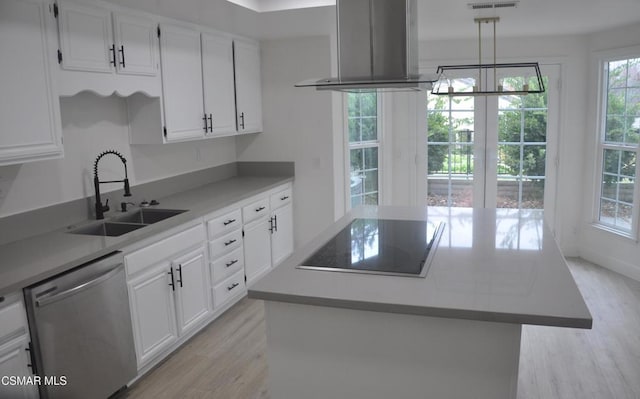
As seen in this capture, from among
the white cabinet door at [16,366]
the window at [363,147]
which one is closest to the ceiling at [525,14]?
the window at [363,147]

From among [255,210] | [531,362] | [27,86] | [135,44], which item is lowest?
[531,362]

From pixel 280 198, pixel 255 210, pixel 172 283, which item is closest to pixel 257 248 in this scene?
pixel 255 210

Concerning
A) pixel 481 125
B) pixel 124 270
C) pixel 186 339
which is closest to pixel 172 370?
pixel 186 339

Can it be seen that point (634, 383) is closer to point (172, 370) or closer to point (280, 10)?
point (172, 370)

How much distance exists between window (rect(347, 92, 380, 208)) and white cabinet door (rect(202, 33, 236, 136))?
1.34 m

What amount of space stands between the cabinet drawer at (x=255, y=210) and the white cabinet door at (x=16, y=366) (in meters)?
2.11

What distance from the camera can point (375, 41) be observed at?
2.72m

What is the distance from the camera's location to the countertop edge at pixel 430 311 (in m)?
1.81

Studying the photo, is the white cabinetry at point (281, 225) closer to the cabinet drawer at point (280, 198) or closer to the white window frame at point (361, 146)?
the cabinet drawer at point (280, 198)

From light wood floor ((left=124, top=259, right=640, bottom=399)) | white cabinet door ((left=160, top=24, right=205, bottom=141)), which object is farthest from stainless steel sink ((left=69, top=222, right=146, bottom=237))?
light wood floor ((left=124, top=259, right=640, bottom=399))

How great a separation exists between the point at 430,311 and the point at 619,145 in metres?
4.07

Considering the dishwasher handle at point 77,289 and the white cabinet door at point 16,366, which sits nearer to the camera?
the white cabinet door at point 16,366

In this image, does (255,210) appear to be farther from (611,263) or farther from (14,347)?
(611,263)

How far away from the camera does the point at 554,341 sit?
142 inches
